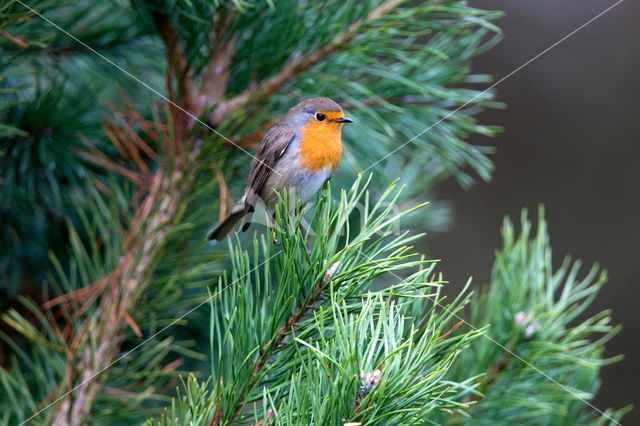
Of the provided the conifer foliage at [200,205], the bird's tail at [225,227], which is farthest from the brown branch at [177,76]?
the bird's tail at [225,227]

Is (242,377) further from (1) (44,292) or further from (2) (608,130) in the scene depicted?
(2) (608,130)

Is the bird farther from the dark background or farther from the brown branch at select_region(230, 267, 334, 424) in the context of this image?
the dark background

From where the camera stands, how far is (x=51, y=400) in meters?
0.81

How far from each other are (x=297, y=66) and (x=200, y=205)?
0.20 metres

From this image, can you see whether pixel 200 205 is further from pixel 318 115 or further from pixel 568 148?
pixel 568 148

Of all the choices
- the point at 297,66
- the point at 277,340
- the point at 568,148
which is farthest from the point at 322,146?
the point at 568,148

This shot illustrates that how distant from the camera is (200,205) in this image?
0.90 meters

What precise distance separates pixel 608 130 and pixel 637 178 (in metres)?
0.19

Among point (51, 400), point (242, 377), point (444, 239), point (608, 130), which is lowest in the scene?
point (444, 239)

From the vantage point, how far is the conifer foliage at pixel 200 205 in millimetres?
779

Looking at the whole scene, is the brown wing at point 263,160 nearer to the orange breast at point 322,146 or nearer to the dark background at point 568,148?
the orange breast at point 322,146

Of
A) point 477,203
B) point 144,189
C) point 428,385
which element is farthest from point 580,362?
point 477,203

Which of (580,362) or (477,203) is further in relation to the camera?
(477,203)

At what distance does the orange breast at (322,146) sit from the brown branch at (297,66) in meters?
0.13
